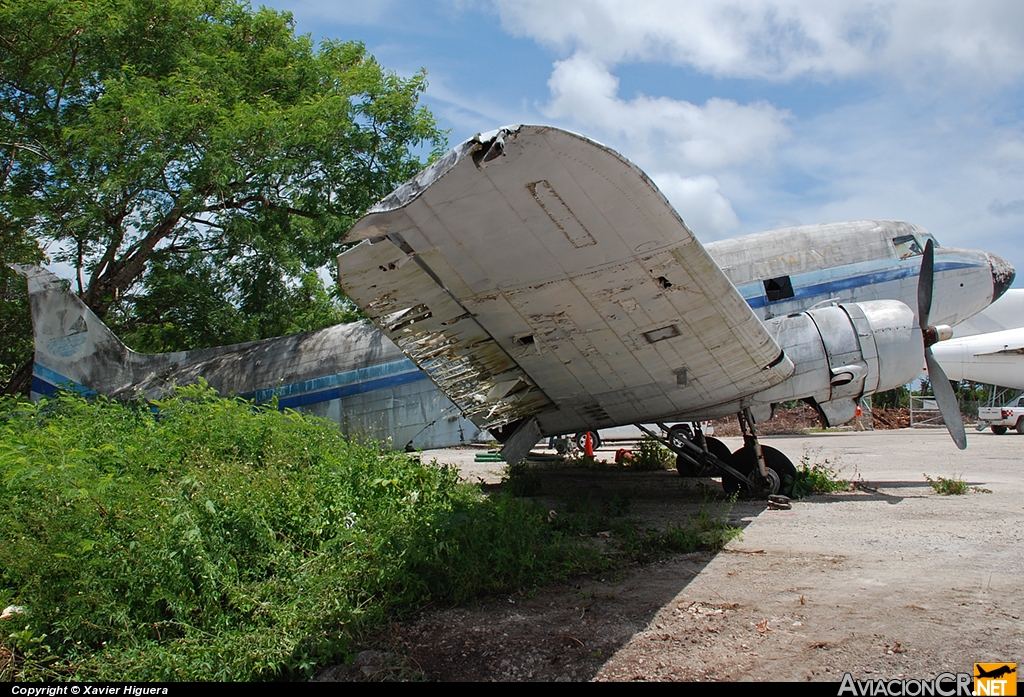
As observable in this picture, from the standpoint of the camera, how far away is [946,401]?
8344 mm

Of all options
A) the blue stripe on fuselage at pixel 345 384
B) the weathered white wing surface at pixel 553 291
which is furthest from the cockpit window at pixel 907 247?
the blue stripe on fuselage at pixel 345 384

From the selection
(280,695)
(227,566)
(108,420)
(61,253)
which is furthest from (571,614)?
(61,253)

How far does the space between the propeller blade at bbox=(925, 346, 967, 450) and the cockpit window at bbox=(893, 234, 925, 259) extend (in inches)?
94.6

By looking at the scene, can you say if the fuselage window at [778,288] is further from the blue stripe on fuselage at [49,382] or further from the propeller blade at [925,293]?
the blue stripe on fuselage at [49,382]

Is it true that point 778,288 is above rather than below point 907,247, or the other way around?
below

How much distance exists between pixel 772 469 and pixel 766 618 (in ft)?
14.9

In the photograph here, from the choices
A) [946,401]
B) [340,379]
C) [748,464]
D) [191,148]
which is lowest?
[748,464]

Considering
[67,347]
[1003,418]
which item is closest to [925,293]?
[67,347]

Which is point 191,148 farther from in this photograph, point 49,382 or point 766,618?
point 766,618

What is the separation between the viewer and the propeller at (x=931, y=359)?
807 cm

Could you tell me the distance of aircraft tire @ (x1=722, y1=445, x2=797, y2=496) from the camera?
794 cm

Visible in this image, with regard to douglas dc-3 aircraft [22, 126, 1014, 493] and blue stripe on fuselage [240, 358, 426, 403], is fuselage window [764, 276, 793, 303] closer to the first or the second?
douglas dc-3 aircraft [22, 126, 1014, 493]

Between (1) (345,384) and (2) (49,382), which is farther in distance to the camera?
(2) (49,382)

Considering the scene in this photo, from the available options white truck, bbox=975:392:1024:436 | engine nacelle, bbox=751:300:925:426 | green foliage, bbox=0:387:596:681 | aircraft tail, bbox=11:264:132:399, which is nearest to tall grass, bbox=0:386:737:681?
green foliage, bbox=0:387:596:681
